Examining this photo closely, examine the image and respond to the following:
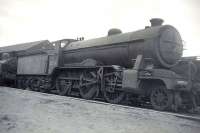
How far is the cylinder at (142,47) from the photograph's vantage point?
8367 millimetres

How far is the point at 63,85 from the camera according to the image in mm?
12344

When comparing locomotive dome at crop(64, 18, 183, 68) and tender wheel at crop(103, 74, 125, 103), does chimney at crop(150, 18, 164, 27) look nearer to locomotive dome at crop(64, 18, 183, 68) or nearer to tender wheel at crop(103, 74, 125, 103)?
locomotive dome at crop(64, 18, 183, 68)

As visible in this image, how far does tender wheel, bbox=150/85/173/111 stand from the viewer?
7301 mm

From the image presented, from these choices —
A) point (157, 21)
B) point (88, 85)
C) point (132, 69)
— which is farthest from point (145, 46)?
point (88, 85)

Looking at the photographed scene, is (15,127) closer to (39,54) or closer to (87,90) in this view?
(87,90)

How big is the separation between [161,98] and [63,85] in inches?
240

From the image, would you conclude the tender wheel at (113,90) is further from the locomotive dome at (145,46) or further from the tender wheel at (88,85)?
the locomotive dome at (145,46)

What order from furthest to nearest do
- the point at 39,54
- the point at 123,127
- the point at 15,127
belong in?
the point at 39,54 → the point at 123,127 → the point at 15,127

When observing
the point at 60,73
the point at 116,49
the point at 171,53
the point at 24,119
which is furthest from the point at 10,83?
the point at 24,119

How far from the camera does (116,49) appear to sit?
9602 millimetres

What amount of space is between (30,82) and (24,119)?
451 inches

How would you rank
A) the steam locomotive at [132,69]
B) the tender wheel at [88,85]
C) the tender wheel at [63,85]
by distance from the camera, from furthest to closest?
the tender wheel at [63,85] < the tender wheel at [88,85] < the steam locomotive at [132,69]

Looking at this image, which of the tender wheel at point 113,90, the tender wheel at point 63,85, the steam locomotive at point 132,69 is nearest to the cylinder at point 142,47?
the steam locomotive at point 132,69

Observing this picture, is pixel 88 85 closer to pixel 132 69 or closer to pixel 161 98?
pixel 132 69
